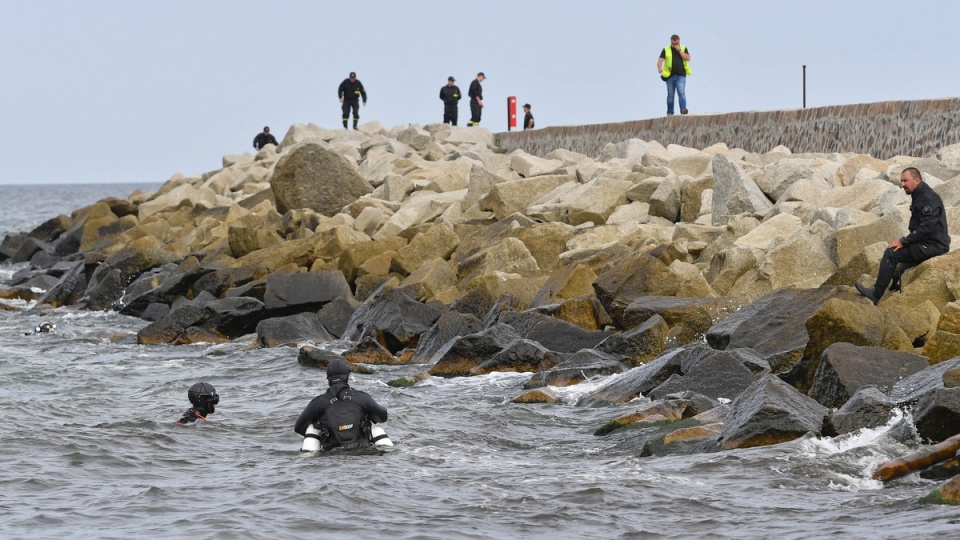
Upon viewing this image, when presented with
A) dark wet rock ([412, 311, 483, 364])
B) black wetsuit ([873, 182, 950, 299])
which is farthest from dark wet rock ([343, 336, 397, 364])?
black wetsuit ([873, 182, 950, 299])

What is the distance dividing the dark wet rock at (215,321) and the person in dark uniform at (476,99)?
63.7 feet

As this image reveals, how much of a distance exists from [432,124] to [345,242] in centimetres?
1778

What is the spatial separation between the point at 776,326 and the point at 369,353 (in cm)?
529

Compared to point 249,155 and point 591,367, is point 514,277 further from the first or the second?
point 249,155

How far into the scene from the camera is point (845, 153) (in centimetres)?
2217

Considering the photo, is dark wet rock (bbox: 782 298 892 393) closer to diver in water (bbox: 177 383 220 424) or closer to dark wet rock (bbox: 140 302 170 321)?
diver in water (bbox: 177 383 220 424)

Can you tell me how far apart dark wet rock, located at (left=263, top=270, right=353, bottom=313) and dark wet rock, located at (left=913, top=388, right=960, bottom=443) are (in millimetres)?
11211

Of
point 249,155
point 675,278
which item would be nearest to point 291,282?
point 675,278

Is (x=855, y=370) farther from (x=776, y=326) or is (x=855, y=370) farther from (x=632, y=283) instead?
(x=632, y=283)

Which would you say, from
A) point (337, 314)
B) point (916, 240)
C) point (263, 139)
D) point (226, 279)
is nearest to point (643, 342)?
point (916, 240)

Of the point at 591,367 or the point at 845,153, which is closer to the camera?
the point at 591,367

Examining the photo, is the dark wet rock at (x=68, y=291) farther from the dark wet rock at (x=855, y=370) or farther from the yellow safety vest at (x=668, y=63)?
the dark wet rock at (x=855, y=370)

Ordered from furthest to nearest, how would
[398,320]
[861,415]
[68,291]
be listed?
[68,291] < [398,320] < [861,415]

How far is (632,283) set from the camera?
15.5 meters
